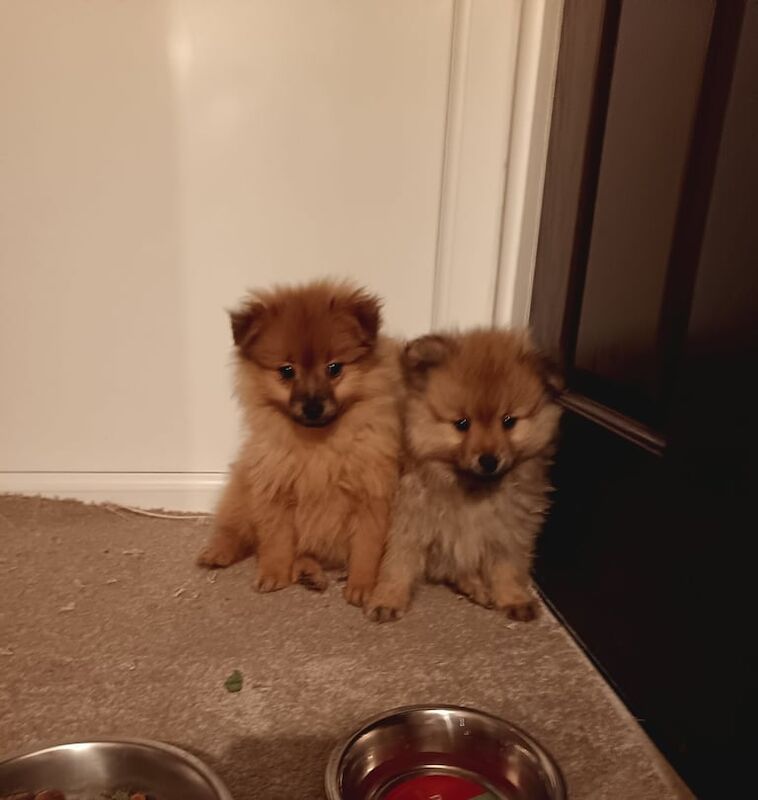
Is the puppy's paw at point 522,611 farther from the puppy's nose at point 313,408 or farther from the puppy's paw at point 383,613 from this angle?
the puppy's nose at point 313,408

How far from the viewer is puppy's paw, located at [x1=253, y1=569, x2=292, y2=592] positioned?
1457 millimetres

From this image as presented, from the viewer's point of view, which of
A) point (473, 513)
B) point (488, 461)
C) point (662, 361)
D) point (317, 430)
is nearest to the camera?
point (662, 361)

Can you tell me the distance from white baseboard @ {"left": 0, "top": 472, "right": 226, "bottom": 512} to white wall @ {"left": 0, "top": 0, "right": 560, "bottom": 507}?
10 mm

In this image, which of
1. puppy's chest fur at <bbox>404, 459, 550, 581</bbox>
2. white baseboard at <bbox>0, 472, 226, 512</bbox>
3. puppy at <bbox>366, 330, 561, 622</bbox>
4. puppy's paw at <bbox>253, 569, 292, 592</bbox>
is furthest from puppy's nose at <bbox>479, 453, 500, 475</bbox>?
white baseboard at <bbox>0, 472, 226, 512</bbox>

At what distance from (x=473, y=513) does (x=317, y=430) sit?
0.37 metres

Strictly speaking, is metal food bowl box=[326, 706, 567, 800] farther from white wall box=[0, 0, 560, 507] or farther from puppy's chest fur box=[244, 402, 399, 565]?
white wall box=[0, 0, 560, 507]

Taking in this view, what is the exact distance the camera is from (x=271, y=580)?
1466mm

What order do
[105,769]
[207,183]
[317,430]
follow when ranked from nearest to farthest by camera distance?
1. [105,769]
2. [317,430]
3. [207,183]

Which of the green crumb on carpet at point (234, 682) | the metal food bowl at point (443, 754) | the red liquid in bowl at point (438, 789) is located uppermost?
the metal food bowl at point (443, 754)

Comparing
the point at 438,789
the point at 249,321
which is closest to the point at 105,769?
→ the point at 438,789

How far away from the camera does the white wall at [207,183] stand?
1.61m

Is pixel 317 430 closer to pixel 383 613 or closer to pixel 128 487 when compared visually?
pixel 383 613

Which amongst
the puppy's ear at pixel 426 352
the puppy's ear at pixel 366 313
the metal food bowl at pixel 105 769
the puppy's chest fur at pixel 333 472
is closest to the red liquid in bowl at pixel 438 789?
the metal food bowl at pixel 105 769

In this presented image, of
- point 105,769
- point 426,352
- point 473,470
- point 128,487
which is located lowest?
point 128,487
